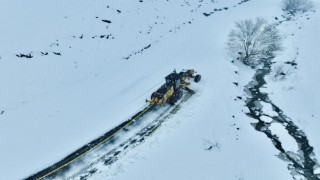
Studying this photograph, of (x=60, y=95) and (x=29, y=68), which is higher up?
(x=29, y=68)

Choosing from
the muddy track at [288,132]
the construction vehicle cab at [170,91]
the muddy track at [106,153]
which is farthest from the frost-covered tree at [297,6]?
the muddy track at [106,153]

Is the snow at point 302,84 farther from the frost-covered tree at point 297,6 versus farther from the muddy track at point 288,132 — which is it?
the frost-covered tree at point 297,6

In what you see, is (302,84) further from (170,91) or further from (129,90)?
(129,90)

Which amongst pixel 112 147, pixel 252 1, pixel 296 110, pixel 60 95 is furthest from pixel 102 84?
pixel 252 1

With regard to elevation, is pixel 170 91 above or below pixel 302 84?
above

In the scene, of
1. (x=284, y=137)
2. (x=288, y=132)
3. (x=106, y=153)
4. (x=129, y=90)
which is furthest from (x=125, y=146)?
(x=288, y=132)

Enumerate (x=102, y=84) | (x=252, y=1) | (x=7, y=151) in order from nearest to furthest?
(x=7, y=151) → (x=102, y=84) → (x=252, y=1)

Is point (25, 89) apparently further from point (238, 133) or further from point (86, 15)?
point (238, 133)
